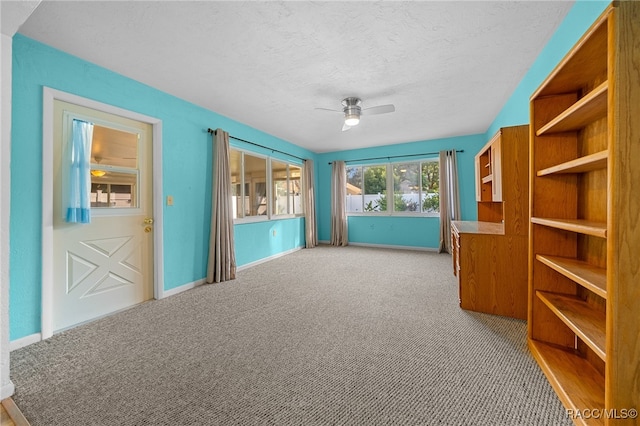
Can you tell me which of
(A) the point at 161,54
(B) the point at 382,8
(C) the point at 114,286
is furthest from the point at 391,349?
(A) the point at 161,54

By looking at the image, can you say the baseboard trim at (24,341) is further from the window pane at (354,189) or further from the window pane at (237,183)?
the window pane at (354,189)

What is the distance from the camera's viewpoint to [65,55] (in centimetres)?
223

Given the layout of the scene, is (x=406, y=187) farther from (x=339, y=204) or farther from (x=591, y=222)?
(x=591, y=222)

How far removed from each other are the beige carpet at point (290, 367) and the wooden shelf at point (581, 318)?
0.43 m

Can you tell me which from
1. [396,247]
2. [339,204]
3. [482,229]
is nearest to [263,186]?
[339,204]

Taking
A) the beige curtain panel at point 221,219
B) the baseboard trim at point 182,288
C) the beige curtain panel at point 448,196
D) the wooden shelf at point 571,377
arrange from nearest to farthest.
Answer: the wooden shelf at point 571,377 < the baseboard trim at point 182,288 < the beige curtain panel at point 221,219 < the beige curtain panel at point 448,196

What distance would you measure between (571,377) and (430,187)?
4.75 m

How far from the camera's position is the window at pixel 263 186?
4.38 m

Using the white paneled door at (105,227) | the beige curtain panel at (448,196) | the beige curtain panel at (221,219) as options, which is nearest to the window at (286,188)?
Result: the beige curtain panel at (221,219)

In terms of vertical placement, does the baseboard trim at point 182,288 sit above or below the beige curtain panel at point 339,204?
below

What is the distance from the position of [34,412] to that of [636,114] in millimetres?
3145

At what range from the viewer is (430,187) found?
5750mm

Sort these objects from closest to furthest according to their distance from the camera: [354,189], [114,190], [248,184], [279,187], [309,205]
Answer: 1. [114,190]
2. [248,184]
3. [279,187]
4. [309,205]
5. [354,189]

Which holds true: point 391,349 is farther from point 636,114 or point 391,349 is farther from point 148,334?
point 148,334
